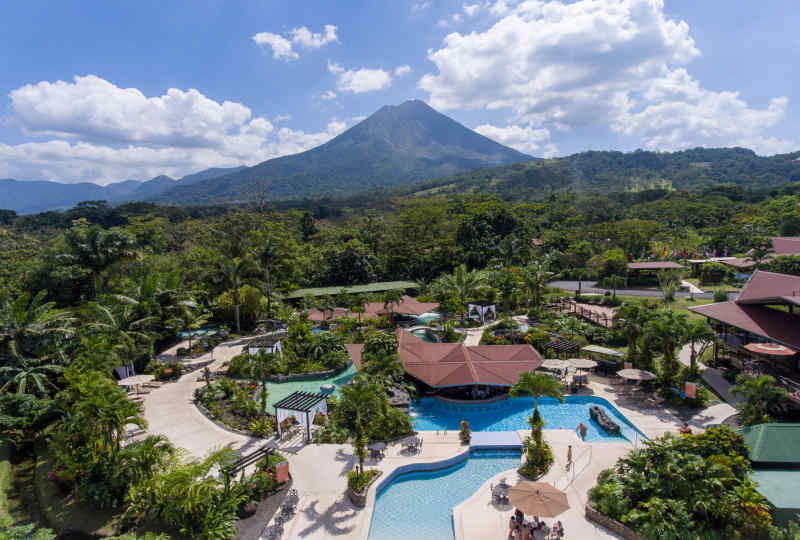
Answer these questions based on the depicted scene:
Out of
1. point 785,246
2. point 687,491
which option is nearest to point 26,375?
point 687,491

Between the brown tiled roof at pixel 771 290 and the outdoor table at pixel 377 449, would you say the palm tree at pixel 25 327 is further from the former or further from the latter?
the brown tiled roof at pixel 771 290

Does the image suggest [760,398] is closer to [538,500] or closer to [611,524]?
[611,524]

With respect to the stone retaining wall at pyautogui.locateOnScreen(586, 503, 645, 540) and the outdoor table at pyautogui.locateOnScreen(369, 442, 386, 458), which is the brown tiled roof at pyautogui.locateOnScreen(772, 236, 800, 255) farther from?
the outdoor table at pyautogui.locateOnScreen(369, 442, 386, 458)

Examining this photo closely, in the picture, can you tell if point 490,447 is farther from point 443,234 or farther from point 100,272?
point 443,234

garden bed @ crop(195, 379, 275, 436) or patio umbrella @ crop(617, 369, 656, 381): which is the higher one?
patio umbrella @ crop(617, 369, 656, 381)

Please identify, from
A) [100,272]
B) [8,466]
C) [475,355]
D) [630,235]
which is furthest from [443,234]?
[8,466]

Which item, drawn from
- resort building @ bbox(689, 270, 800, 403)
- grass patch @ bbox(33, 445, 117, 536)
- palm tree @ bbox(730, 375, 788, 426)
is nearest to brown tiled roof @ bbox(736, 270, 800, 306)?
resort building @ bbox(689, 270, 800, 403)
